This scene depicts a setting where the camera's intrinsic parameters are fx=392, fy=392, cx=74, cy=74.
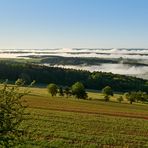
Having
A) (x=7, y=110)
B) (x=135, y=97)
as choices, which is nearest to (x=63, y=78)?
(x=135, y=97)

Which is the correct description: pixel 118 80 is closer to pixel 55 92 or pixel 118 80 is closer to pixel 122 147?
pixel 55 92

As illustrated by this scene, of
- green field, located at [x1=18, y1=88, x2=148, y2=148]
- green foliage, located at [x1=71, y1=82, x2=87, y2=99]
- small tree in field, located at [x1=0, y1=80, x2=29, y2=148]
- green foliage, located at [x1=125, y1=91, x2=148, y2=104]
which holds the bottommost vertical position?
green foliage, located at [x1=125, y1=91, x2=148, y2=104]

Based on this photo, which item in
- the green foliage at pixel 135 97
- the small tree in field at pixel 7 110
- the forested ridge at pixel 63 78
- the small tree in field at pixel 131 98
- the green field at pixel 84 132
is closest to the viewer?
the small tree in field at pixel 7 110

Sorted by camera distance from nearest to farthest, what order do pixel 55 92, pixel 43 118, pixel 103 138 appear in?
pixel 103 138 < pixel 43 118 < pixel 55 92

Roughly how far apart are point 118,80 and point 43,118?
147860 mm

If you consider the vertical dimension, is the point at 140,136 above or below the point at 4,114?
below

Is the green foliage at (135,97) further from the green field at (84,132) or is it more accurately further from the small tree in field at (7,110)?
the small tree in field at (7,110)

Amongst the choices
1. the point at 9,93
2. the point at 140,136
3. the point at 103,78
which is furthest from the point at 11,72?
the point at 9,93

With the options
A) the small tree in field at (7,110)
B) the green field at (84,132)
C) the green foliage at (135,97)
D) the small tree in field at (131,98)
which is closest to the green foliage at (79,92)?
the small tree in field at (131,98)

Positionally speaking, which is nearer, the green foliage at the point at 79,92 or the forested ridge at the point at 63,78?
the green foliage at the point at 79,92

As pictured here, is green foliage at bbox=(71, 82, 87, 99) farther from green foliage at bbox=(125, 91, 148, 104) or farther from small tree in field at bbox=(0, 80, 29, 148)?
small tree in field at bbox=(0, 80, 29, 148)

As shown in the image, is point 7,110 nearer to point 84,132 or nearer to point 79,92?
point 84,132

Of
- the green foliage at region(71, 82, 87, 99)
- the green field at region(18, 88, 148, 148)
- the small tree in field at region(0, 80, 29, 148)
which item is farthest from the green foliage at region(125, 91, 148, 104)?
the small tree in field at region(0, 80, 29, 148)

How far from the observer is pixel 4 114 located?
20.4 meters
